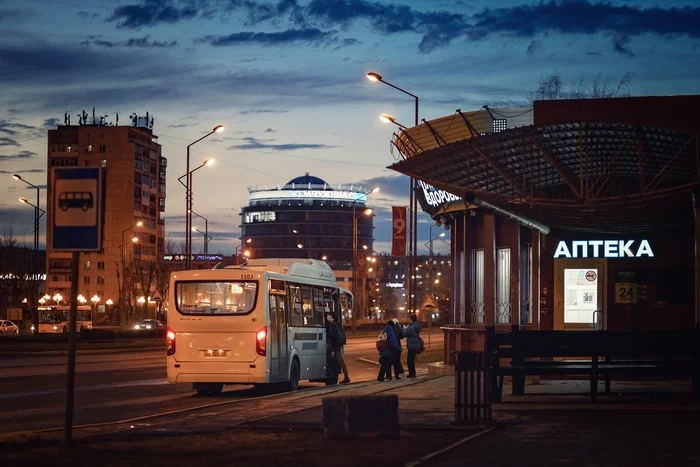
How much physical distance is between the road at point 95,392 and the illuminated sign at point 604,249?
23.4 ft

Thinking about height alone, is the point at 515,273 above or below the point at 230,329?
above

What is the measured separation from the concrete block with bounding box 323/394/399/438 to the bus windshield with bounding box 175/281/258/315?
34.5ft

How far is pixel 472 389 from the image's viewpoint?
14570 mm

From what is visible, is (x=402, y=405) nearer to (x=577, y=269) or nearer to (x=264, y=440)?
(x=264, y=440)

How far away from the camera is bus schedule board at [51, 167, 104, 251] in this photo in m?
11.6

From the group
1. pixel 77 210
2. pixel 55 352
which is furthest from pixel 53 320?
pixel 77 210

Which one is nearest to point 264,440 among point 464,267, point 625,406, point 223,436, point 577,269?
point 223,436

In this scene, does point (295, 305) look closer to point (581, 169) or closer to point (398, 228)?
point (581, 169)

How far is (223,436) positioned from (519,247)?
1656 centimetres

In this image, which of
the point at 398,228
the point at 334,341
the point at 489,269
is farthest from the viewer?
the point at 398,228

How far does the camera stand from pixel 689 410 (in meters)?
16.3

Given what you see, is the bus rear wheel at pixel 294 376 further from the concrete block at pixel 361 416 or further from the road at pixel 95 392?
the concrete block at pixel 361 416

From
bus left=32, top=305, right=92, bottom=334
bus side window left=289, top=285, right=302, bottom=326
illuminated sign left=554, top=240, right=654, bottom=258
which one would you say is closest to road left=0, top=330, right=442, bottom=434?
bus side window left=289, top=285, right=302, bottom=326

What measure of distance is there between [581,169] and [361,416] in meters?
9.20
